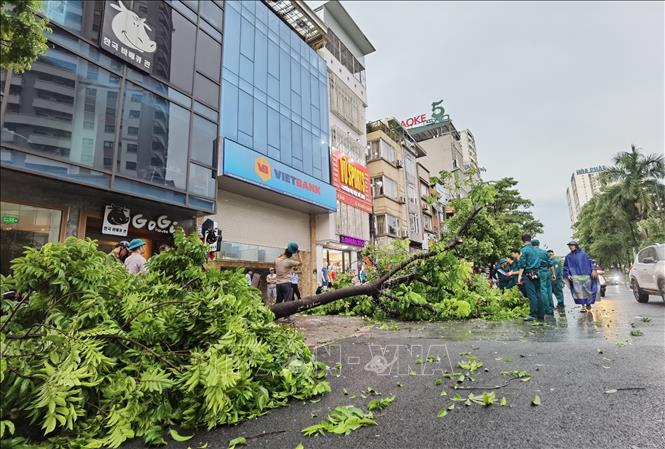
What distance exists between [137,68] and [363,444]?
13311mm

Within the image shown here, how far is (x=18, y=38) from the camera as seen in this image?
2797mm

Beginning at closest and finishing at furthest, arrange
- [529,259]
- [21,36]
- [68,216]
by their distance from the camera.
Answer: [21,36] < [529,259] < [68,216]

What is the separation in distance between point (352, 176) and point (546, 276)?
1689 cm

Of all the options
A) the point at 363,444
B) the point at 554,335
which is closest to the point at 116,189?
the point at 363,444

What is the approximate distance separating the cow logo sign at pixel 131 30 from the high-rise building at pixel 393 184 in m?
18.5

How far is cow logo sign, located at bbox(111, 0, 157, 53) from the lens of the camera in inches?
445

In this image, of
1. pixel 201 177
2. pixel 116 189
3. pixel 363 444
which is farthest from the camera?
pixel 201 177

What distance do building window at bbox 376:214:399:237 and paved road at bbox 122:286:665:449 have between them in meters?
21.4

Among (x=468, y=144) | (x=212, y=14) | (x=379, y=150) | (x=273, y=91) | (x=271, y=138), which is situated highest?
(x=468, y=144)

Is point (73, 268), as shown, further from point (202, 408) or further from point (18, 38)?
point (18, 38)

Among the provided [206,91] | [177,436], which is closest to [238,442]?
[177,436]

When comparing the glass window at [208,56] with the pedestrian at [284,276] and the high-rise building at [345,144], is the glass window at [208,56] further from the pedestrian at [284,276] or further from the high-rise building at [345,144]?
the pedestrian at [284,276]

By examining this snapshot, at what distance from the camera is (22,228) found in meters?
9.17

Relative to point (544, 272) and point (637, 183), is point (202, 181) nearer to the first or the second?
point (544, 272)
